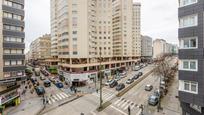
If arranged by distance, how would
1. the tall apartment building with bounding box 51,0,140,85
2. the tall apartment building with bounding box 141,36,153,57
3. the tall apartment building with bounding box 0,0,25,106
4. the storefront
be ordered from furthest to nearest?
the tall apartment building with bounding box 141,36,153,57, the tall apartment building with bounding box 51,0,140,85, the tall apartment building with bounding box 0,0,25,106, the storefront

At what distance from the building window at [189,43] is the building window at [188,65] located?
4.97ft

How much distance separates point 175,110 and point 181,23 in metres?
17.2

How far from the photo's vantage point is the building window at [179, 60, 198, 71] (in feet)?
49.1

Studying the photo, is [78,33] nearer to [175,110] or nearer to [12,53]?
[12,53]

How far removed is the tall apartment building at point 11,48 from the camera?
27.5 metres

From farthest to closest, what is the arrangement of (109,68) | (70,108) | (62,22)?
(109,68) → (62,22) → (70,108)

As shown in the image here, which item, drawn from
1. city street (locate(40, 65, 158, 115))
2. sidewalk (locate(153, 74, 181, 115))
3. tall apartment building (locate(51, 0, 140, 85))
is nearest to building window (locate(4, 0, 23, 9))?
city street (locate(40, 65, 158, 115))

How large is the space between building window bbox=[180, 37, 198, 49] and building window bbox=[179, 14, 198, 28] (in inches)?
56.5

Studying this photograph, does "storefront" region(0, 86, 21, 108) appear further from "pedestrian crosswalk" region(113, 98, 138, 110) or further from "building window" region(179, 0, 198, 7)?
"building window" region(179, 0, 198, 7)

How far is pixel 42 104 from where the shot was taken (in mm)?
32031

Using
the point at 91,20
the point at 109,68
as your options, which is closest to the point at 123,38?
the point at 109,68

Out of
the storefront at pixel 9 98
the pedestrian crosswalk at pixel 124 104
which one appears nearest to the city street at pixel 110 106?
the pedestrian crosswalk at pixel 124 104

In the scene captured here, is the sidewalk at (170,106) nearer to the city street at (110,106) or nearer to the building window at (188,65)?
the city street at (110,106)

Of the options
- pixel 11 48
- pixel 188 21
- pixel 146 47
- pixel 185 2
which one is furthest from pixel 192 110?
pixel 146 47
